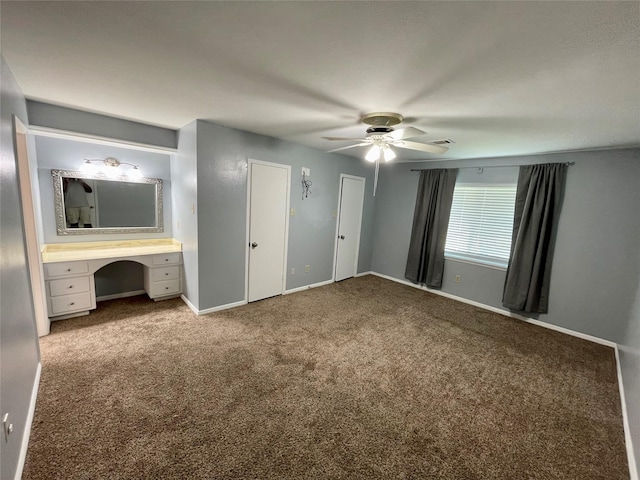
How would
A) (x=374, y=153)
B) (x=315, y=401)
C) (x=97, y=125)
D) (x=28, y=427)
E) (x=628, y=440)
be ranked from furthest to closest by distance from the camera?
(x=97, y=125) → (x=374, y=153) → (x=315, y=401) → (x=628, y=440) → (x=28, y=427)

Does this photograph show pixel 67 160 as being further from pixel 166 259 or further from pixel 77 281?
pixel 166 259

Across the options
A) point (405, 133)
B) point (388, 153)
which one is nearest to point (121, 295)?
point (388, 153)

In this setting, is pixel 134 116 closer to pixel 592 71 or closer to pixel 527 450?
pixel 592 71

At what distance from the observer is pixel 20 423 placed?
1478 millimetres

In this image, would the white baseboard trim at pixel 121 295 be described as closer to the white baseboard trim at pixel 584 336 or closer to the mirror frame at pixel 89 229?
the mirror frame at pixel 89 229

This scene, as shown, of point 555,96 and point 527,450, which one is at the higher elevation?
point 555,96

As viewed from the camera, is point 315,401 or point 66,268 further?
point 66,268

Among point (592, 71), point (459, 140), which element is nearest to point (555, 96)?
point (592, 71)

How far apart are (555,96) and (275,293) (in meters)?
3.64

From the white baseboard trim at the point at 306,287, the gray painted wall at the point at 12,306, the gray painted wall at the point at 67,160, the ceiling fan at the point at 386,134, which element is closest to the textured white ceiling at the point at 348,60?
the ceiling fan at the point at 386,134

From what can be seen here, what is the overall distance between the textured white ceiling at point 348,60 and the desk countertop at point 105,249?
62.5 inches

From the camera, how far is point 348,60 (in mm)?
1462

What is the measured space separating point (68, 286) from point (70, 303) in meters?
0.20

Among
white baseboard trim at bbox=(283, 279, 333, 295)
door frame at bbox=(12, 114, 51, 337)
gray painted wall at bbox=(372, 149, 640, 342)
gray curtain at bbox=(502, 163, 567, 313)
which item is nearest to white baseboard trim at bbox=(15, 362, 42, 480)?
door frame at bbox=(12, 114, 51, 337)
